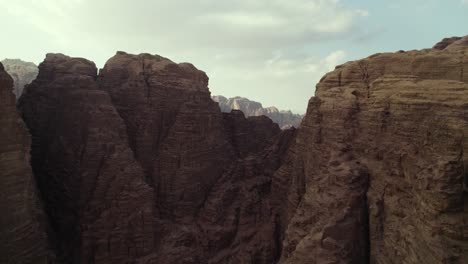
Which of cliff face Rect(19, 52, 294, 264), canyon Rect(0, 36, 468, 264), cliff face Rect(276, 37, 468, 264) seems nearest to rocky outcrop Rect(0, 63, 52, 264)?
canyon Rect(0, 36, 468, 264)

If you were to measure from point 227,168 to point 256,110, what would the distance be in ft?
240

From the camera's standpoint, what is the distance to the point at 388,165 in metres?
14.8

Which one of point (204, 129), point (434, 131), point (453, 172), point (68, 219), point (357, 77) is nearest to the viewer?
point (453, 172)

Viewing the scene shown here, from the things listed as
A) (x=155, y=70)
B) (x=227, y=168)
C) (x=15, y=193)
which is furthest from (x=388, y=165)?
(x=155, y=70)

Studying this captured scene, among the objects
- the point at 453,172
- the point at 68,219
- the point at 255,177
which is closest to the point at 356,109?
the point at 453,172

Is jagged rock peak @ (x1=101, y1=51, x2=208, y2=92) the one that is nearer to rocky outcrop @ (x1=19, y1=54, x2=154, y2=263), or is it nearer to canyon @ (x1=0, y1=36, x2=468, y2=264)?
canyon @ (x1=0, y1=36, x2=468, y2=264)

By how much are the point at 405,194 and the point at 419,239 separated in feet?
6.73

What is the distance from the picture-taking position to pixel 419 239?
11891 millimetres

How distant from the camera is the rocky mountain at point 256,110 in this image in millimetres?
89519

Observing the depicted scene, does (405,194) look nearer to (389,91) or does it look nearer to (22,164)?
(389,91)

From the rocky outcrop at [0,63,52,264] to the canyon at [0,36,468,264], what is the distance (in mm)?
51

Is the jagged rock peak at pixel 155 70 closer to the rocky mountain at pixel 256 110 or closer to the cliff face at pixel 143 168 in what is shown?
the cliff face at pixel 143 168

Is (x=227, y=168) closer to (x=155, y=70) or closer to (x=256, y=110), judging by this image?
(x=155, y=70)

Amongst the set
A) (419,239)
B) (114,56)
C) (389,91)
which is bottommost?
(419,239)
